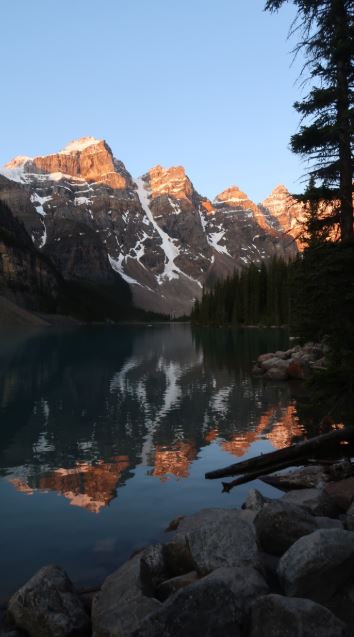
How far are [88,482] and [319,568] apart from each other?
31.5 ft

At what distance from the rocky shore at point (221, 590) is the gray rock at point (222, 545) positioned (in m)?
0.02

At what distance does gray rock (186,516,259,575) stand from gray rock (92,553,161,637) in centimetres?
94

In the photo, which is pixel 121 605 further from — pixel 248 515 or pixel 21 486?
pixel 21 486

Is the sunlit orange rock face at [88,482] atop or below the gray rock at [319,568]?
below

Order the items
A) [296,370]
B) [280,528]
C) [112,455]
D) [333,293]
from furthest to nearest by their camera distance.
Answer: [296,370]
[112,455]
[333,293]
[280,528]

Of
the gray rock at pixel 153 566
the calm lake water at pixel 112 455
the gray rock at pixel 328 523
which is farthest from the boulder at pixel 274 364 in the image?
the gray rock at pixel 153 566

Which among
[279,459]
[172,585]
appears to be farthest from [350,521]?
[279,459]

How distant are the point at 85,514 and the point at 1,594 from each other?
3.89 meters

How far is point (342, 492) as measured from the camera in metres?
11.6

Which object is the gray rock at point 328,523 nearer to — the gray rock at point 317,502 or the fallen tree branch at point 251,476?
the gray rock at point 317,502

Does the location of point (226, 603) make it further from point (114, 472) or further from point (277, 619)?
point (114, 472)

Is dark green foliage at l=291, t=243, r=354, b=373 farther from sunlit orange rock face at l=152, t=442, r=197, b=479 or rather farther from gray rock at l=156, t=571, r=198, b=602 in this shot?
gray rock at l=156, t=571, r=198, b=602

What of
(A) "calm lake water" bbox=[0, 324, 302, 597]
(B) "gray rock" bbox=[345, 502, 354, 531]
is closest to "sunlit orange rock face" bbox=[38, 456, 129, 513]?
(A) "calm lake water" bbox=[0, 324, 302, 597]

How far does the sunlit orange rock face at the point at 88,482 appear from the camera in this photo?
1357 cm
